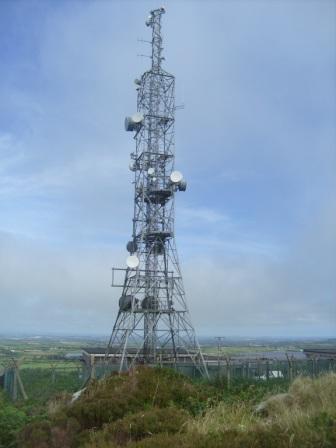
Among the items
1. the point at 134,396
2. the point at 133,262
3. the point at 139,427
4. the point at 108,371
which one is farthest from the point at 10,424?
the point at 133,262

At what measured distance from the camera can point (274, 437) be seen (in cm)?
601

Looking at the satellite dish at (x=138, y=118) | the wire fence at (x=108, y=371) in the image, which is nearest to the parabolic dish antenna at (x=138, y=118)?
the satellite dish at (x=138, y=118)

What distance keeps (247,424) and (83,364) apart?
18619 mm

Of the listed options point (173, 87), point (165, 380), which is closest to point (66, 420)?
point (165, 380)

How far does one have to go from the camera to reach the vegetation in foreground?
615 centimetres

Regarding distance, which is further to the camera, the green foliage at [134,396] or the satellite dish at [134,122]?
the satellite dish at [134,122]

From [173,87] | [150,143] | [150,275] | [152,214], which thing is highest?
[173,87]

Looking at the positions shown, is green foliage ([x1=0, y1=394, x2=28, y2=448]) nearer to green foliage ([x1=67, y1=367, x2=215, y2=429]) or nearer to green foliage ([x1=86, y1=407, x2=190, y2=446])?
green foliage ([x1=67, y1=367, x2=215, y2=429])

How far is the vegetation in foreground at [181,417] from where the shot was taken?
6.15m

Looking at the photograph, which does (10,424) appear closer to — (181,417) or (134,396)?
(134,396)

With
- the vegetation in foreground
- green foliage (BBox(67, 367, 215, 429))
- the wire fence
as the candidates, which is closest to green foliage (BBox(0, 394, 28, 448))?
the vegetation in foreground

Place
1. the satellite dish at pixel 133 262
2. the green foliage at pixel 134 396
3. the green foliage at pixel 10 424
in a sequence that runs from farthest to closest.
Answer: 1. the satellite dish at pixel 133 262
2. the green foliage at pixel 10 424
3. the green foliage at pixel 134 396

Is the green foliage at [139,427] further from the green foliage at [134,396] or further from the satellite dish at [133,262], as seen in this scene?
the satellite dish at [133,262]

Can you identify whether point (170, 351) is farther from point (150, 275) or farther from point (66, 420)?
point (66, 420)
